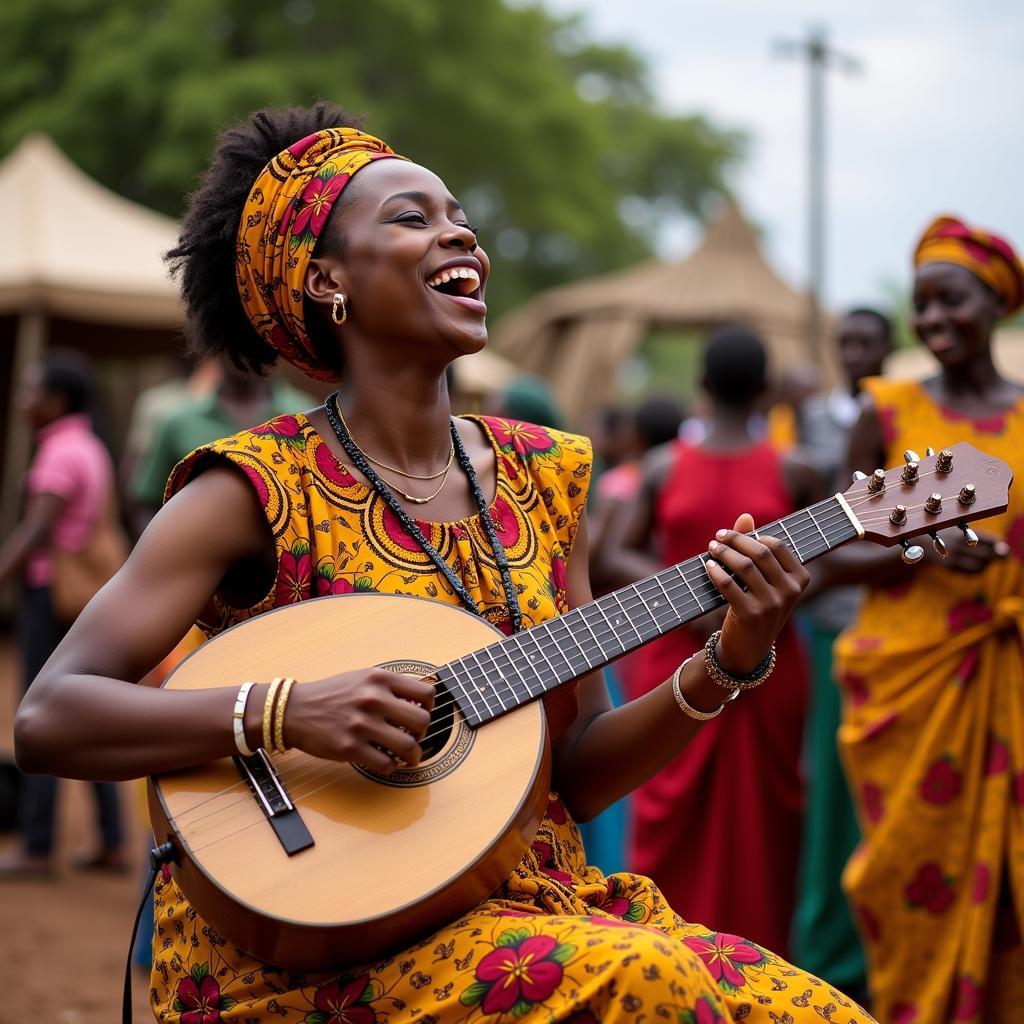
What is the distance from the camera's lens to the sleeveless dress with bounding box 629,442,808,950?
17.3ft

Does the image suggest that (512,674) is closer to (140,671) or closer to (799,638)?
(140,671)

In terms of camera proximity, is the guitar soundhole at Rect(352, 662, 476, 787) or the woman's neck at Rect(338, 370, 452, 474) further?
the woman's neck at Rect(338, 370, 452, 474)

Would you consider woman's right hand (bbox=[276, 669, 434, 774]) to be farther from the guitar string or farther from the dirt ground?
the dirt ground

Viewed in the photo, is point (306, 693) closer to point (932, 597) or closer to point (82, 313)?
point (932, 597)

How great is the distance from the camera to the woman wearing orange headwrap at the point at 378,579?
6.97 feet

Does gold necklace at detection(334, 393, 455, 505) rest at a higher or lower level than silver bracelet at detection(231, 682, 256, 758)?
higher

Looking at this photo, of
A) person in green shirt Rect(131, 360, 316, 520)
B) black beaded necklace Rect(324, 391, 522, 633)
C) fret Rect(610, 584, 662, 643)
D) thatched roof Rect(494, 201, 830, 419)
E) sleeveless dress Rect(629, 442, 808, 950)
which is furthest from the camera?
thatched roof Rect(494, 201, 830, 419)

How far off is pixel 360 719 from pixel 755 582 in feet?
2.38

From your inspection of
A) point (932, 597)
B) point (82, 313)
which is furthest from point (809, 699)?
point (82, 313)

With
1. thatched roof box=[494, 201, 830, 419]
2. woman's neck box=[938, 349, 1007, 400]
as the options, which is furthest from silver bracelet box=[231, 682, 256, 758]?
thatched roof box=[494, 201, 830, 419]

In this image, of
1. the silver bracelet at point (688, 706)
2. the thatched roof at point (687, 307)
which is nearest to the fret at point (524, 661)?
the silver bracelet at point (688, 706)

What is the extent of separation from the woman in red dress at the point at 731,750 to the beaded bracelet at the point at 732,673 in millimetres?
2662

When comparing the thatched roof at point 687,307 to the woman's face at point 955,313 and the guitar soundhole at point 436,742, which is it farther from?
the guitar soundhole at point 436,742

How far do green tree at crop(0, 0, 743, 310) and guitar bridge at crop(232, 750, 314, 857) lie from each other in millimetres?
21692
